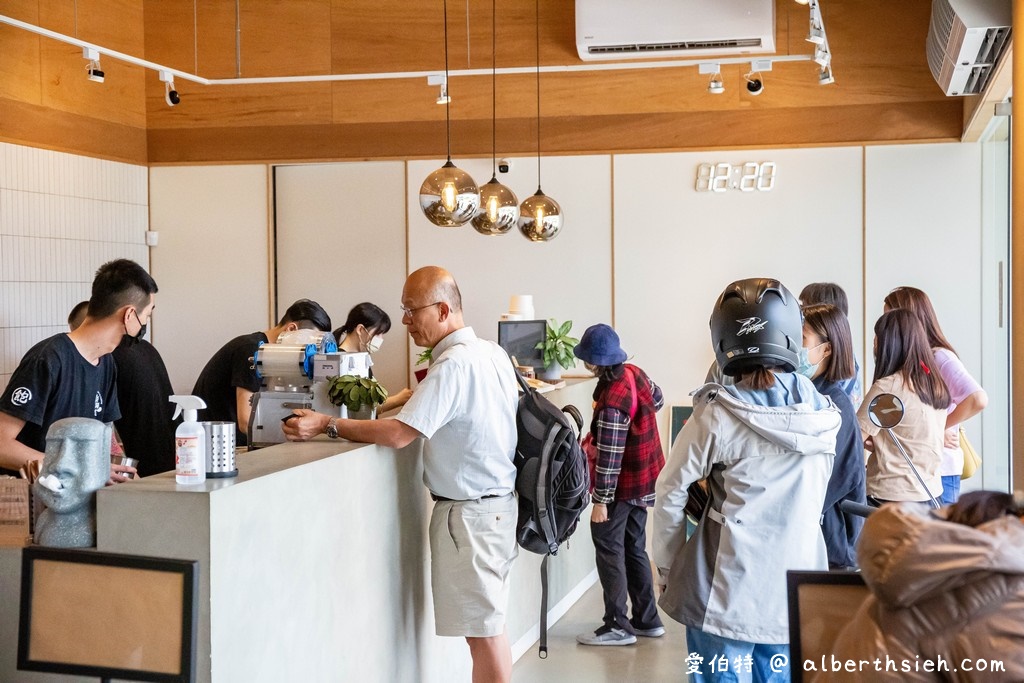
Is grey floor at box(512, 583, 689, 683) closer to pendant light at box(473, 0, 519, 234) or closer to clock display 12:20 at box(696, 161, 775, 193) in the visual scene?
pendant light at box(473, 0, 519, 234)

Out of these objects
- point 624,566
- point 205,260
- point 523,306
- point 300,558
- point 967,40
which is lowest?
point 624,566

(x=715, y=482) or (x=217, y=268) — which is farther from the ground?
(x=217, y=268)

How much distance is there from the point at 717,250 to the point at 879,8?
177cm

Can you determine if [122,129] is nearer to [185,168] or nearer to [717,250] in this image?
[185,168]

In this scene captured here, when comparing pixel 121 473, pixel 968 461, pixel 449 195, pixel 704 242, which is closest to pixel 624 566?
pixel 968 461

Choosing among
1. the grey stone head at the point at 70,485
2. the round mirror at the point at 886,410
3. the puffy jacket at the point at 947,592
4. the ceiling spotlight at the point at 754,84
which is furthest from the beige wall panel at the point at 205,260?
the puffy jacket at the point at 947,592

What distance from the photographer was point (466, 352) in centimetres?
326

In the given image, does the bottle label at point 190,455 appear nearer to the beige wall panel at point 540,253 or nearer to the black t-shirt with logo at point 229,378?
the black t-shirt with logo at point 229,378

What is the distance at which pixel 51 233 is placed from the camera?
653 cm

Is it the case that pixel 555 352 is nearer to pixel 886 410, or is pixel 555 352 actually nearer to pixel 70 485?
pixel 886 410

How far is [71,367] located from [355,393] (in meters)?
1.08

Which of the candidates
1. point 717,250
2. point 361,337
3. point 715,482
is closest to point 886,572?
point 715,482

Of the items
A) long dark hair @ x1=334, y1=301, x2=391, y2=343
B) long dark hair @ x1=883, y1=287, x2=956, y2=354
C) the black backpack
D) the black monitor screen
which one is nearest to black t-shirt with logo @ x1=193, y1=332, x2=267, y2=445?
long dark hair @ x1=334, y1=301, x2=391, y2=343

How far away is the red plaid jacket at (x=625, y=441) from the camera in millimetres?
4723
